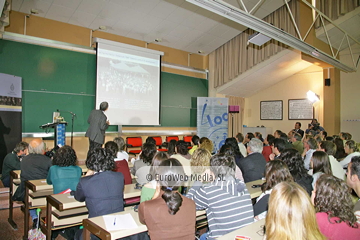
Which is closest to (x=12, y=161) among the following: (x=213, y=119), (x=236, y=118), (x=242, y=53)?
(x=213, y=119)

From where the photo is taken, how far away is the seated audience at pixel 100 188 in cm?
222

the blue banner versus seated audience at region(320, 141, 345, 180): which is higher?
the blue banner

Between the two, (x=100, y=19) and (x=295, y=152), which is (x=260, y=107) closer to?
(x=100, y=19)

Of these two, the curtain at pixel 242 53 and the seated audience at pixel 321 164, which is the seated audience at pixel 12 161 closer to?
the seated audience at pixel 321 164

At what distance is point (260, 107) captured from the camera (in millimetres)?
11086

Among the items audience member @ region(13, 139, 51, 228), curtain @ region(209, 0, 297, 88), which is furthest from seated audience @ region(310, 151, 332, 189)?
curtain @ region(209, 0, 297, 88)

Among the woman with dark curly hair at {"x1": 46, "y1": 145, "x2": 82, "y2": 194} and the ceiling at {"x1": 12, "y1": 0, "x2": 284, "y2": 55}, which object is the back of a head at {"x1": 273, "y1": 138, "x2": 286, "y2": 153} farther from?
the ceiling at {"x1": 12, "y1": 0, "x2": 284, "y2": 55}

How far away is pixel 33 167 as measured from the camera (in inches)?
134

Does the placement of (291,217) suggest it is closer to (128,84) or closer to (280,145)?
(280,145)

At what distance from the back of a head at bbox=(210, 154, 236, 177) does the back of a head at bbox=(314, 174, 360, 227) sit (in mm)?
677

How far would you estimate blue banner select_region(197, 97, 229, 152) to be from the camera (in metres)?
9.27

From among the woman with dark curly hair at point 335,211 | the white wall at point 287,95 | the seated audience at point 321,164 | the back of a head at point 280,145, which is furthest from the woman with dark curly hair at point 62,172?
the white wall at point 287,95

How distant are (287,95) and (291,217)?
32.7 feet

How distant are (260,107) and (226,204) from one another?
9.65 metres
